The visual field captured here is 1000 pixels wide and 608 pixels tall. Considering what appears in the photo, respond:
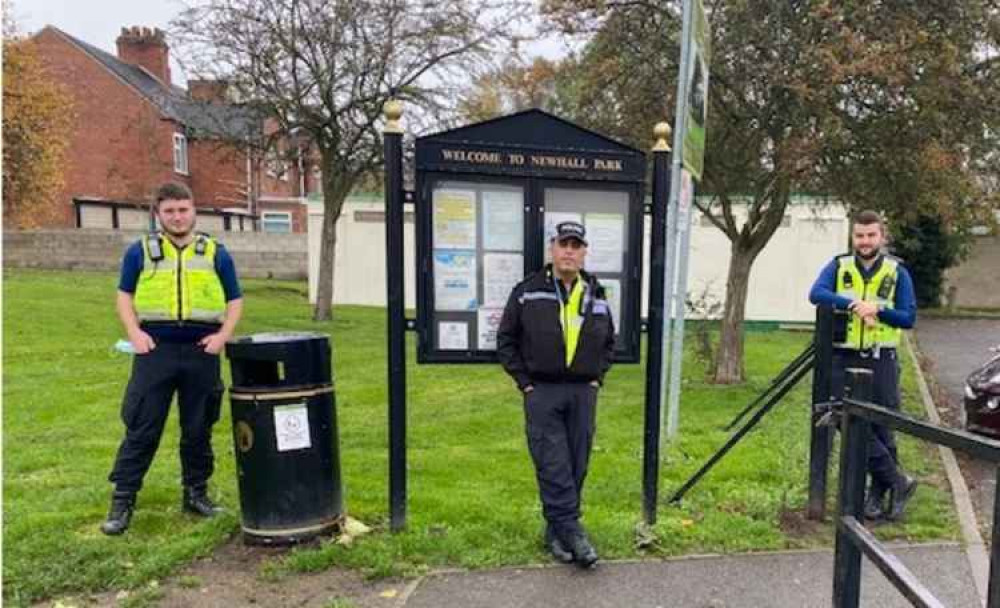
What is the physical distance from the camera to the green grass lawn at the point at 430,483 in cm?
455

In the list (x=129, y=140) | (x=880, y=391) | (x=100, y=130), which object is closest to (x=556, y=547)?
(x=880, y=391)

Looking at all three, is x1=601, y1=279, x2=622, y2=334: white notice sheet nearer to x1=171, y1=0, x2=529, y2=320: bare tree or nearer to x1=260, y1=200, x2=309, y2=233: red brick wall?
x1=171, y1=0, x2=529, y2=320: bare tree

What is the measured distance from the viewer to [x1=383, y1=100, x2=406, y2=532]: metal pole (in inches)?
184

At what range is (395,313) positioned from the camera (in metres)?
4.79

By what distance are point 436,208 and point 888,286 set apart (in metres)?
2.89

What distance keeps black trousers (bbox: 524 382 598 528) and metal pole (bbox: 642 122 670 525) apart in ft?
1.94

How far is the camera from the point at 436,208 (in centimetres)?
479

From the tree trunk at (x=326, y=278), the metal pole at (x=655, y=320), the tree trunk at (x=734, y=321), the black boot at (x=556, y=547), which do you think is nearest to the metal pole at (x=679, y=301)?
the metal pole at (x=655, y=320)

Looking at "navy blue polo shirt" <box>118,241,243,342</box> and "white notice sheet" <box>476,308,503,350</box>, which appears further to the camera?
"white notice sheet" <box>476,308,503,350</box>

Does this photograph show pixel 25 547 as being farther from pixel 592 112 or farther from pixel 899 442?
pixel 592 112

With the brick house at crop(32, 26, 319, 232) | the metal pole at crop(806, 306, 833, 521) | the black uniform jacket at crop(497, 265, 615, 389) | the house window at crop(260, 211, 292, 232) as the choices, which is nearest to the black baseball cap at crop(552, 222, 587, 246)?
the black uniform jacket at crop(497, 265, 615, 389)

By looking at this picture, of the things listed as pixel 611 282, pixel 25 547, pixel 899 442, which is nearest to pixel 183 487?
pixel 25 547

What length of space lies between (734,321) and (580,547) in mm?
7293

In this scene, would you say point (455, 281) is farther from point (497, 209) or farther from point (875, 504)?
point (875, 504)
